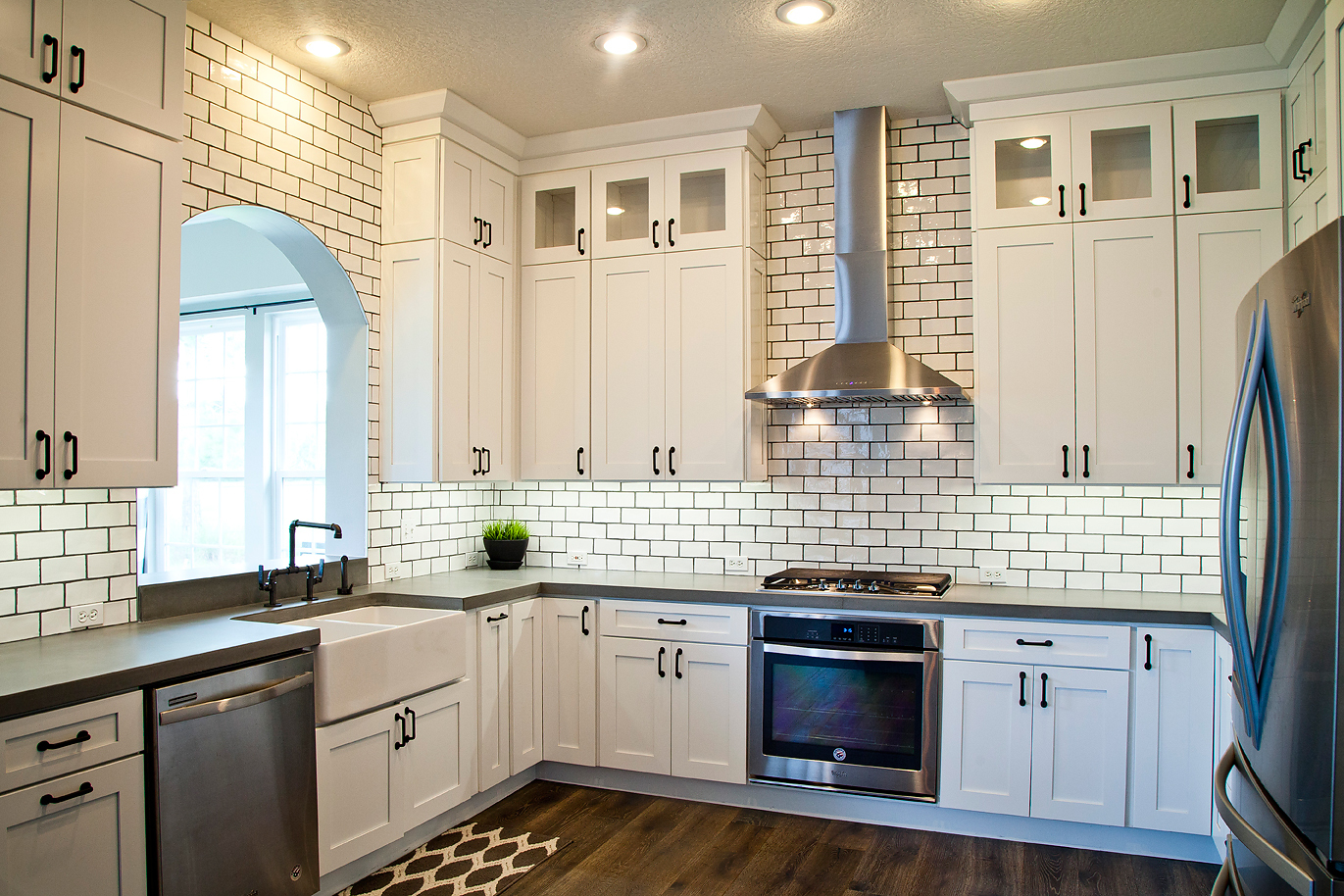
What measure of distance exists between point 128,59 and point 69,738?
1918mm

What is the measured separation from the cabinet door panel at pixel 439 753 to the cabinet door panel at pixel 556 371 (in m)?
1.24

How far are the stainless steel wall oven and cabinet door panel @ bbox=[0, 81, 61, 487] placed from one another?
8.67 feet

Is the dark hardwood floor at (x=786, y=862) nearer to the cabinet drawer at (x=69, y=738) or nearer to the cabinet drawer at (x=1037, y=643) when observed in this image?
the cabinet drawer at (x=1037, y=643)

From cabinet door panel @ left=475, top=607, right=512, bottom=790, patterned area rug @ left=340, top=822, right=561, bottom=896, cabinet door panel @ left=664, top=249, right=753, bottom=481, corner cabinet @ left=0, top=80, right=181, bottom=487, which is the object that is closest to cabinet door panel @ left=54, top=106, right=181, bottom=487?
corner cabinet @ left=0, top=80, right=181, bottom=487

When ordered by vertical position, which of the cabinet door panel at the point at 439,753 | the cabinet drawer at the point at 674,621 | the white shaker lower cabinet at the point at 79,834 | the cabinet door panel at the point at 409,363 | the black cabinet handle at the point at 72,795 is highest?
the cabinet door panel at the point at 409,363

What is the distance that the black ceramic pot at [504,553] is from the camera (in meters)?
4.46

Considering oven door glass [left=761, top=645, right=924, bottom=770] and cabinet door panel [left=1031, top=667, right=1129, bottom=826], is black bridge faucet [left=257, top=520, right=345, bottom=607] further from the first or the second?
cabinet door panel [left=1031, top=667, right=1129, bottom=826]

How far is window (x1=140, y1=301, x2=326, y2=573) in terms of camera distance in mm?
5398

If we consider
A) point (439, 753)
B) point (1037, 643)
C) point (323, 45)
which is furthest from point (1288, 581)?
point (323, 45)

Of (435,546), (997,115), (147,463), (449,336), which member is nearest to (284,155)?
(449,336)

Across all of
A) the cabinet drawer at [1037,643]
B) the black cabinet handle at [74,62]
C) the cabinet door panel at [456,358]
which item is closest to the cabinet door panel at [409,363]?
the cabinet door panel at [456,358]

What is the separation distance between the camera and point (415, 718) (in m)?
3.29

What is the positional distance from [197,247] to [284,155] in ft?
8.38

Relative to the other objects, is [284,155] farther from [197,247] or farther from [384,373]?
[197,247]
